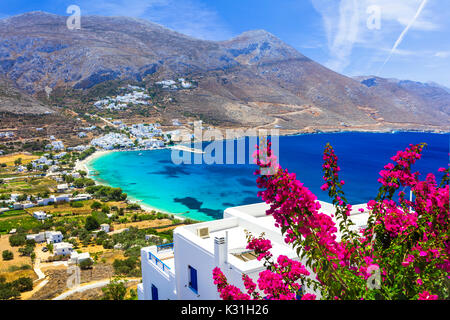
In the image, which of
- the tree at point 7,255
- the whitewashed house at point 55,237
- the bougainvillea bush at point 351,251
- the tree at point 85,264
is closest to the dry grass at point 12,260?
the tree at point 7,255

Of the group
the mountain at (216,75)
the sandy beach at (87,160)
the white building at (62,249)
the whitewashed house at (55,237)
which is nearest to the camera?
the white building at (62,249)

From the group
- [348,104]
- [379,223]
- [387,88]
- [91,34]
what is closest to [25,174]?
[379,223]

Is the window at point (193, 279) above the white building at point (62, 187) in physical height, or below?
above

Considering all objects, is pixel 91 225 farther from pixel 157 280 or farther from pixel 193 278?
pixel 193 278

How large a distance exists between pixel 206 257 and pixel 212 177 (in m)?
38.5

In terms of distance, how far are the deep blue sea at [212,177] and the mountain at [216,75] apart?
1133 inches

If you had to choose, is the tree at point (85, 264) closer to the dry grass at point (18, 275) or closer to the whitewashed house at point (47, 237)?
the dry grass at point (18, 275)

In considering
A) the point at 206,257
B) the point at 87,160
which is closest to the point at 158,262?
the point at 206,257

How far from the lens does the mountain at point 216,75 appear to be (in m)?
90.0

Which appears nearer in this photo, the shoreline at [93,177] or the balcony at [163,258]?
the balcony at [163,258]

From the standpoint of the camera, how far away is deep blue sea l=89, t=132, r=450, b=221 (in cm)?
3322

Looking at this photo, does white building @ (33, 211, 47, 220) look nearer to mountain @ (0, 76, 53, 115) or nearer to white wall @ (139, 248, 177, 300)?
white wall @ (139, 248, 177, 300)

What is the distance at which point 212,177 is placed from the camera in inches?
1748
